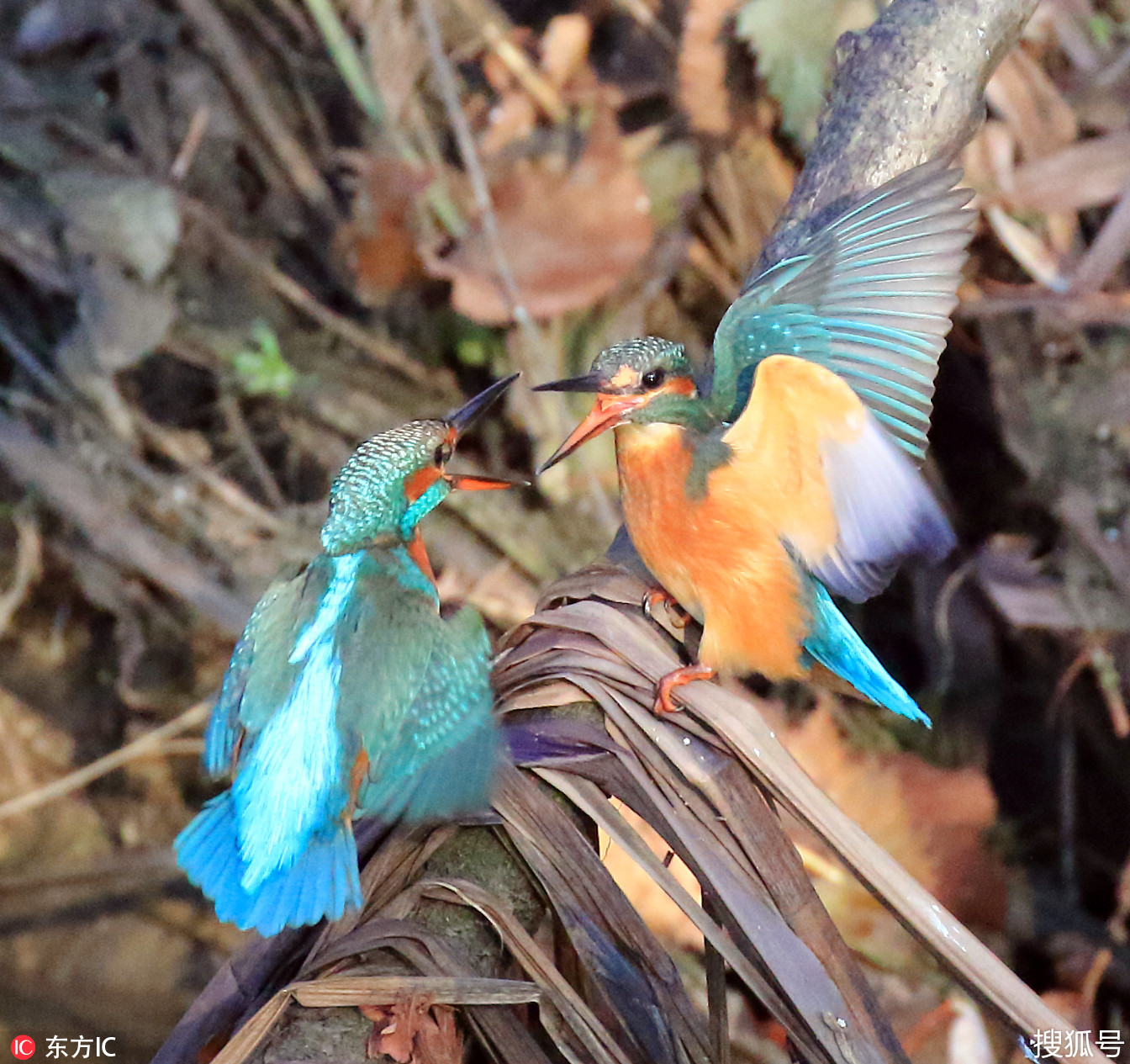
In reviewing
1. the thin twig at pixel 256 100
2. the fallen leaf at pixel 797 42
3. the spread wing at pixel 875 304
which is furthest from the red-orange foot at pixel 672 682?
the thin twig at pixel 256 100

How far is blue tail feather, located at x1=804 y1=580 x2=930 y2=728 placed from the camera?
894 mm

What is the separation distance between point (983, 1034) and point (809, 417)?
49.9 inches

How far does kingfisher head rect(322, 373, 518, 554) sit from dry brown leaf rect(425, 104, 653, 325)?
111cm

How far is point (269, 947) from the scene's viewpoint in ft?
2.61

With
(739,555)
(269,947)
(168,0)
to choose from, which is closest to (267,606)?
(269,947)

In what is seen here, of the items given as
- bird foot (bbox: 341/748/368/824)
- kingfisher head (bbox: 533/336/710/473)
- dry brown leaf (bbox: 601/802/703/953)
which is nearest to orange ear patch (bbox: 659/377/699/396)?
kingfisher head (bbox: 533/336/710/473)

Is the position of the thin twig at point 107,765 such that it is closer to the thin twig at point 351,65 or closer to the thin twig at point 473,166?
the thin twig at point 473,166

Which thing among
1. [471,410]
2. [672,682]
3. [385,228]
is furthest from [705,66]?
[672,682]

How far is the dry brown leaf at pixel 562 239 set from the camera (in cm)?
200

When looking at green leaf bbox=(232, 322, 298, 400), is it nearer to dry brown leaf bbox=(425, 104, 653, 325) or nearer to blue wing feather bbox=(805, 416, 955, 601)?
dry brown leaf bbox=(425, 104, 653, 325)

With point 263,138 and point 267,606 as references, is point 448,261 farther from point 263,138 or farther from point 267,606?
point 267,606

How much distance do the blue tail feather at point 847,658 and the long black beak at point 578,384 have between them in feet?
0.81

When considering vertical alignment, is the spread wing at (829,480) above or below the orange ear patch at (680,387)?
below

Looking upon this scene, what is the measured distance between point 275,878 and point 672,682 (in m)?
0.31
